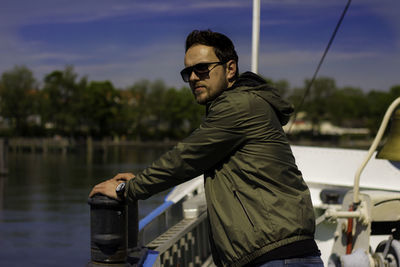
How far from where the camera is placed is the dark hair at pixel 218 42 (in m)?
2.27

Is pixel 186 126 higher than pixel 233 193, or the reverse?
pixel 233 193

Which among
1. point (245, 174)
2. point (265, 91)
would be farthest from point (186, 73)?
point (245, 174)

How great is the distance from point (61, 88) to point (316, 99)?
188 ft

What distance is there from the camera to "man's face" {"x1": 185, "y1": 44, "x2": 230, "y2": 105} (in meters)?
2.27

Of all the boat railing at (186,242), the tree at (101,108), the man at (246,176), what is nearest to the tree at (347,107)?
the tree at (101,108)

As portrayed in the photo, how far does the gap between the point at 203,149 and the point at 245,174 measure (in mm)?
179

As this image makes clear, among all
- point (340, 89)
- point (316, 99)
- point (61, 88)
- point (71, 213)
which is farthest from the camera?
point (340, 89)

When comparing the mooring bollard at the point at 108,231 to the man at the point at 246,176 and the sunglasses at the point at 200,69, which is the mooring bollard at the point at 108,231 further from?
the sunglasses at the point at 200,69

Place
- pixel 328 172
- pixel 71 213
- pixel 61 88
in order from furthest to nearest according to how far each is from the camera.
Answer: pixel 61 88 → pixel 71 213 → pixel 328 172

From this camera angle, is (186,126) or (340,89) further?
(340,89)

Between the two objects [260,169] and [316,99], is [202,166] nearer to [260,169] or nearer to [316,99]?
[260,169]

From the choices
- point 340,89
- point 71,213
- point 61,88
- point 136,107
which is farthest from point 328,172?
point 340,89

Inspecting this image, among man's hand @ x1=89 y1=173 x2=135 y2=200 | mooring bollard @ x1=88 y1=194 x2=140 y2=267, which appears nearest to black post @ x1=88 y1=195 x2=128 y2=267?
mooring bollard @ x1=88 y1=194 x2=140 y2=267

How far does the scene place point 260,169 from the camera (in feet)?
6.83
